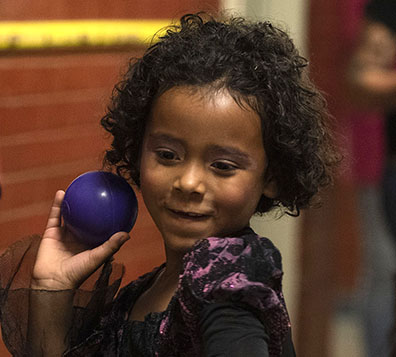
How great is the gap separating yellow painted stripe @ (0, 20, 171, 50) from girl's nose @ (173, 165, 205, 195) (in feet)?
3.78

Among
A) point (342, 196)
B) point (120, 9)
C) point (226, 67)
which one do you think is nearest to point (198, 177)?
point (226, 67)

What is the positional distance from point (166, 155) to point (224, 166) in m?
0.11

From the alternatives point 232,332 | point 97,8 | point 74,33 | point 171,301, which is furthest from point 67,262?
point 97,8

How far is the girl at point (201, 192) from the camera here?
1.39 meters

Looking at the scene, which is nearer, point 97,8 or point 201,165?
point 201,165

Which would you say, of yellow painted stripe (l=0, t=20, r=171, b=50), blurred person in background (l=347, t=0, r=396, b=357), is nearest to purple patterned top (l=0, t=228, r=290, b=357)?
yellow painted stripe (l=0, t=20, r=171, b=50)

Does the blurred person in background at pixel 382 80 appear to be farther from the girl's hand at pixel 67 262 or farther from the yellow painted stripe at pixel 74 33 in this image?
the girl's hand at pixel 67 262

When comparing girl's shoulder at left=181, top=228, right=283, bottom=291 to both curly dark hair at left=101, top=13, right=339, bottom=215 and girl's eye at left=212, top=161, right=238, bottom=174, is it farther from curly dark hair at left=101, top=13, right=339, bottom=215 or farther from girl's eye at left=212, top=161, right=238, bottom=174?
curly dark hair at left=101, top=13, right=339, bottom=215

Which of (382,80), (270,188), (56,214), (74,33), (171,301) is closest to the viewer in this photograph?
(171,301)

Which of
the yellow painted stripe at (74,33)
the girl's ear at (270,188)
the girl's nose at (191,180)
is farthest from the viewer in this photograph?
the yellow painted stripe at (74,33)

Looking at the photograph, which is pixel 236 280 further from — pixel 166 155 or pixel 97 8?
pixel 97 8

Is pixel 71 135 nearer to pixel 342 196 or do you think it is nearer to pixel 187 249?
pixel 187 249

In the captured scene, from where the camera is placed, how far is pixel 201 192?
1512 mm

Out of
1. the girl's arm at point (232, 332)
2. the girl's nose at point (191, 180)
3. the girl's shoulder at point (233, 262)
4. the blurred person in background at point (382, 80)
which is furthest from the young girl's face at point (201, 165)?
the blurred person in background at point (382, 80)
